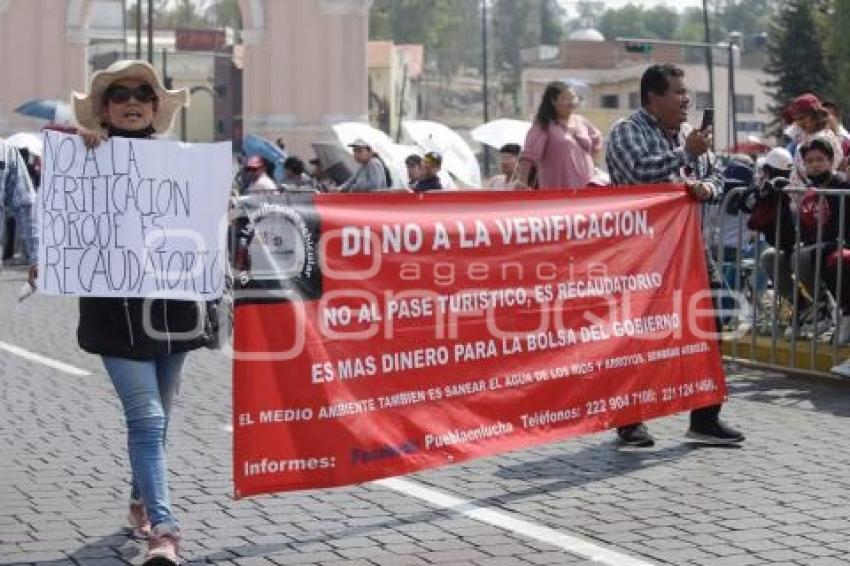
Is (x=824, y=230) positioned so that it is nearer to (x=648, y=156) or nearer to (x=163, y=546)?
(x=648, y=156)

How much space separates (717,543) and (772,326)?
553 cm

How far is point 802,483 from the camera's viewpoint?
26.9 ft

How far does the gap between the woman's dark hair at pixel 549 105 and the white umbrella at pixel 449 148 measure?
48.4 feet

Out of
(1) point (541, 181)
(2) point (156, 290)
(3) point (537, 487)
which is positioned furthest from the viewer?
(1) point (541, 181)

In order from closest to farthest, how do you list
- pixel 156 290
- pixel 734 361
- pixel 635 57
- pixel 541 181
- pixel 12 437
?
pixel 156 290
pixel 12 437
pixel 541 181
pixel 734 361
pixel 635 57

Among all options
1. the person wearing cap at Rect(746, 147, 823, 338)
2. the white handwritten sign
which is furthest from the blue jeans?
the person wearing cap at Rect(746, 147, 823, 338)

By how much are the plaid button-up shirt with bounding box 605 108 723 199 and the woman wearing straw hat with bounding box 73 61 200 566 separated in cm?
291

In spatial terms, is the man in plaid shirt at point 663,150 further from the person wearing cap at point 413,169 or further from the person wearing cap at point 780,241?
the person wearing cap at point 413,169

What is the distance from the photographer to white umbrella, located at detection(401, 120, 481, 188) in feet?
88.4

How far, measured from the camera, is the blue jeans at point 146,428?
6.54 m

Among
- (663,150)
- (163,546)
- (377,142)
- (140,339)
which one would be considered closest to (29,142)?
(377,142)

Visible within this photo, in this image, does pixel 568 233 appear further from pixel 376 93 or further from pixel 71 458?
pixel 376 93

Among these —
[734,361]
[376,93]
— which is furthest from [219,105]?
[734,361]

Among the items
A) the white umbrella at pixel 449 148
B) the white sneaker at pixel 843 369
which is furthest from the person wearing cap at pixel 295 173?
the white sneaker at pixel 843 369
